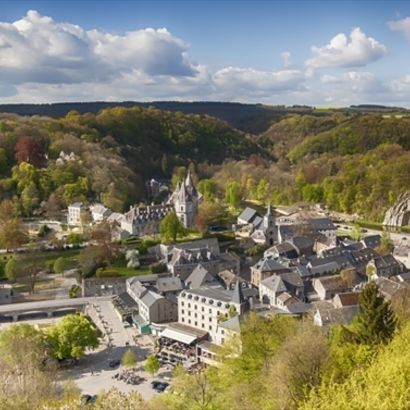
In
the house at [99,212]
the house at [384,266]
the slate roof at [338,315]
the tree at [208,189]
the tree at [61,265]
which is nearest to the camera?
the slate roof at [338,315]

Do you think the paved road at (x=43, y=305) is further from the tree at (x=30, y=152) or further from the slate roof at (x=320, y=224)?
the tree at (x=30, y=152)

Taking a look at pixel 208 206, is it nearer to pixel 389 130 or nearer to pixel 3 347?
pixel 3 347

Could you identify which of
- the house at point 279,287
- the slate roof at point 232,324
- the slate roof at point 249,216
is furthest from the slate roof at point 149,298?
the slate roof at point 249,216

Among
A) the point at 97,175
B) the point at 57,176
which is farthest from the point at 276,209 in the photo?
the point at 57,176

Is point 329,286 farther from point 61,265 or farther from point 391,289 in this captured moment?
point 61,265

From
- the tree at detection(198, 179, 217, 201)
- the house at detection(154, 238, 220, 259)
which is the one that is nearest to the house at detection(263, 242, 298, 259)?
the house at detection(154, 238, 220, 259)

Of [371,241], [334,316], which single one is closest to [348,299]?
[334,316]

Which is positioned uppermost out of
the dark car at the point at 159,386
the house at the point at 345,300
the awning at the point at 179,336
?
the house at the point at 345,300
